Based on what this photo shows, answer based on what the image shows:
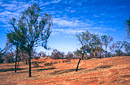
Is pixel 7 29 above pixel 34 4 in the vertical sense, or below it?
below

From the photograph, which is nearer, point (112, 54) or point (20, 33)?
point (20, 33)

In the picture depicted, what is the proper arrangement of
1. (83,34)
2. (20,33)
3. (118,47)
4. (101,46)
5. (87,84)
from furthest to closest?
(118,47)
(101,46)
(83,34)
(20,33)
(87,84)

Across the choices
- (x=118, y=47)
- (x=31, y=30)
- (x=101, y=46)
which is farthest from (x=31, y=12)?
(x=118, y=47)

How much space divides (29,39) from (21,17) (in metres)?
4.23

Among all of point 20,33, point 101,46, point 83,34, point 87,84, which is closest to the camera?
point 87,84

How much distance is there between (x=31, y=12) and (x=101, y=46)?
47887 millimetres

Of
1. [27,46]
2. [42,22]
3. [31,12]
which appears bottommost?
[27,46]

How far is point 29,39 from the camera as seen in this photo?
19.0 meters

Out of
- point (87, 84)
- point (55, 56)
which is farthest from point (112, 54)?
point (87, 84)

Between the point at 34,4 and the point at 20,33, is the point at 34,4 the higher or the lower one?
the higher one

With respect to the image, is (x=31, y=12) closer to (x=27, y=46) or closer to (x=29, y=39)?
(x=29, y=39)

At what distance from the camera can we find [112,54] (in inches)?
2697

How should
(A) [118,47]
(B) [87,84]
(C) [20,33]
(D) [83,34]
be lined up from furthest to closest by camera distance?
(A) [118,47] < (D) [83,34] < (C) [20,33] < (B) [87,84]

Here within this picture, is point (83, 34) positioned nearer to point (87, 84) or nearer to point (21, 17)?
point (21, 17)
